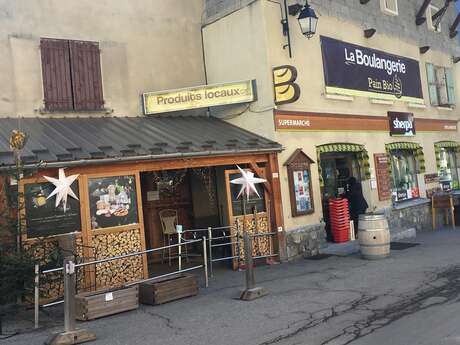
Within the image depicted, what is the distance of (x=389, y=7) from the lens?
15.6 meters

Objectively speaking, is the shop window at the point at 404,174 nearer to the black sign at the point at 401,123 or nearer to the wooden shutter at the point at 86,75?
the black sign at the point at 401,123

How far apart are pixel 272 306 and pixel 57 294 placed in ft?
11.3

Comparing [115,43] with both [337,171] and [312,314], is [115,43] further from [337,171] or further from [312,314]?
[312,314]

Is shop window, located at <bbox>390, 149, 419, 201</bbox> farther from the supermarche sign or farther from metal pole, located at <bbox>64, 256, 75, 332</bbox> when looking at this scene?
metal pole, located at <bbox>64, 256, 75, 332</bbox>

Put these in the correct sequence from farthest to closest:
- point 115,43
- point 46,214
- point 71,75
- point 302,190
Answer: point 302,190, point 115,43, point 71,75, point 46,214

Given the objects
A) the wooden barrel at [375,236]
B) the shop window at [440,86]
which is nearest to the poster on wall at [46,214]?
the wooden barrel at [375,236]

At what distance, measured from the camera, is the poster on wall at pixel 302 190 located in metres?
11.4

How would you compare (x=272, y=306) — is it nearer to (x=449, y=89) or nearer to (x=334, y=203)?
(x=334, y=203)

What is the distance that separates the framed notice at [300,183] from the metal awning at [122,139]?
637mm

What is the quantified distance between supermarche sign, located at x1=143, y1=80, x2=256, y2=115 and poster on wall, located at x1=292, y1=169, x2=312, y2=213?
2.04 meters

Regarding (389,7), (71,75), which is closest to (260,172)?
(71,75)

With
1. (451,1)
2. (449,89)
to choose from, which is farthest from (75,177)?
(451,1)

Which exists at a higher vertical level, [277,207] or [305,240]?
[277,207]

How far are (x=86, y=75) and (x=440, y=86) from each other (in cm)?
1252
